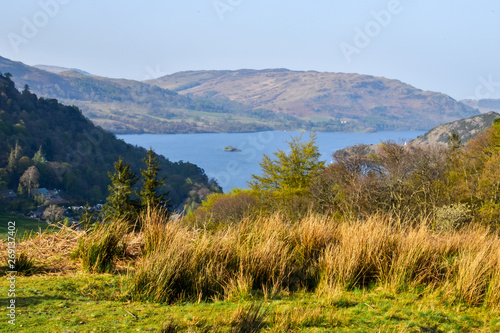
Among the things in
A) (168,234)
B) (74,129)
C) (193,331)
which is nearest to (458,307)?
(193,331)

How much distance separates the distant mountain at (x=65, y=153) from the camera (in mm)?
95125

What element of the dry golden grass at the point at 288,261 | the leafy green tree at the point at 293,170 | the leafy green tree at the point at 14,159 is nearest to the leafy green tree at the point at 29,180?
the leafy green tree at the point at 14,159

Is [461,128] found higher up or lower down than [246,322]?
higher up

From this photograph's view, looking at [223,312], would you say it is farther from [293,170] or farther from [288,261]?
[293,170]

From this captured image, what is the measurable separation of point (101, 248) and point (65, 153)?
4606 inches

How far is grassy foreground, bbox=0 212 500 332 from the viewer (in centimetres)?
339

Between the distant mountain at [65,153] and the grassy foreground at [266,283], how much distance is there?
81.0 meters

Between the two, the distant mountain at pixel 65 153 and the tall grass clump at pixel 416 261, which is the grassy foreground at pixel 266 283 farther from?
the distant mountain at pixel 65 153

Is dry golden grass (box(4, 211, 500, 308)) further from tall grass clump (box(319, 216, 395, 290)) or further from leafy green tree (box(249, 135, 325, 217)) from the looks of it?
leafy green tree (box(249, 135, 325, 217))

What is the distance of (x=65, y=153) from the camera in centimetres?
11175

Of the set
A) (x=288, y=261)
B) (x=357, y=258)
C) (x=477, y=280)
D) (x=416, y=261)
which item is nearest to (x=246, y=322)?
(x=288, y=261)

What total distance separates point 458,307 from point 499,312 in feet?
1.21

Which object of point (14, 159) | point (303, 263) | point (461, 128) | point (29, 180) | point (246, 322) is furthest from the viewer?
point (461, 128)

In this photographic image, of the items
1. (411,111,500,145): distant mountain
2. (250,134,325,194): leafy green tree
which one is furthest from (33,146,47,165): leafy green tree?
(411,111,500,145): distant mountain
